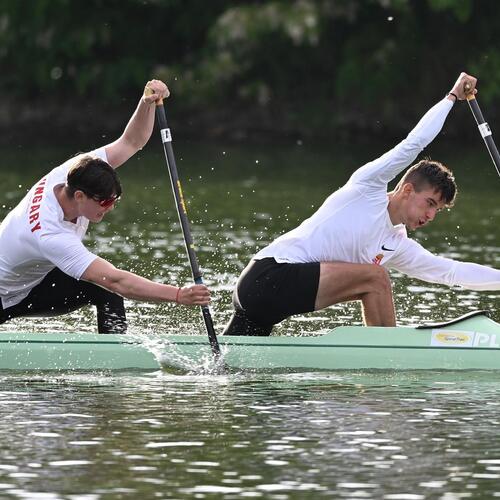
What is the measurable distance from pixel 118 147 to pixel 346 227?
1.76 metres

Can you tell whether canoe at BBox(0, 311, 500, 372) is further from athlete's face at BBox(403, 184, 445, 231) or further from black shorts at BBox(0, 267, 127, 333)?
athlete's face at BBox(403, 184, 445, 231)

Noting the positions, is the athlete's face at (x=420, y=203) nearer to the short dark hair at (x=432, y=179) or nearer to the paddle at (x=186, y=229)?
the short dark hair at (x=432, y=179)

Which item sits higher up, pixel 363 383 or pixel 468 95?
pixel 468 95

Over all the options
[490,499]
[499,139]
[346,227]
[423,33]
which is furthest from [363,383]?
[423,33]

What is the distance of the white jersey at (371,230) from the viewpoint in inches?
440

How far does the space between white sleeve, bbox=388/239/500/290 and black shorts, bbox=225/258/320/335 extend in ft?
2.36

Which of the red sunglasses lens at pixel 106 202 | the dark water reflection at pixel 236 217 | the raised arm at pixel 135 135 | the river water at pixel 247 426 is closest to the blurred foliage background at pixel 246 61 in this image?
the dark water reflection at pixel 236 217

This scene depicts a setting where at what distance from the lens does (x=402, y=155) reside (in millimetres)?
11094

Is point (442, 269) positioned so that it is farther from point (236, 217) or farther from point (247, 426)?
point (236, 217)

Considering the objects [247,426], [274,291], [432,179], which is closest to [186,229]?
[274,291]

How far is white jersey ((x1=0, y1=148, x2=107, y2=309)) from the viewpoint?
10.8m

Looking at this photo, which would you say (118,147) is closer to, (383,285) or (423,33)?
(383,285)

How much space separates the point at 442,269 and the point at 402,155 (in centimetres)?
107

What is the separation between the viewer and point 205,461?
898 centimetres
